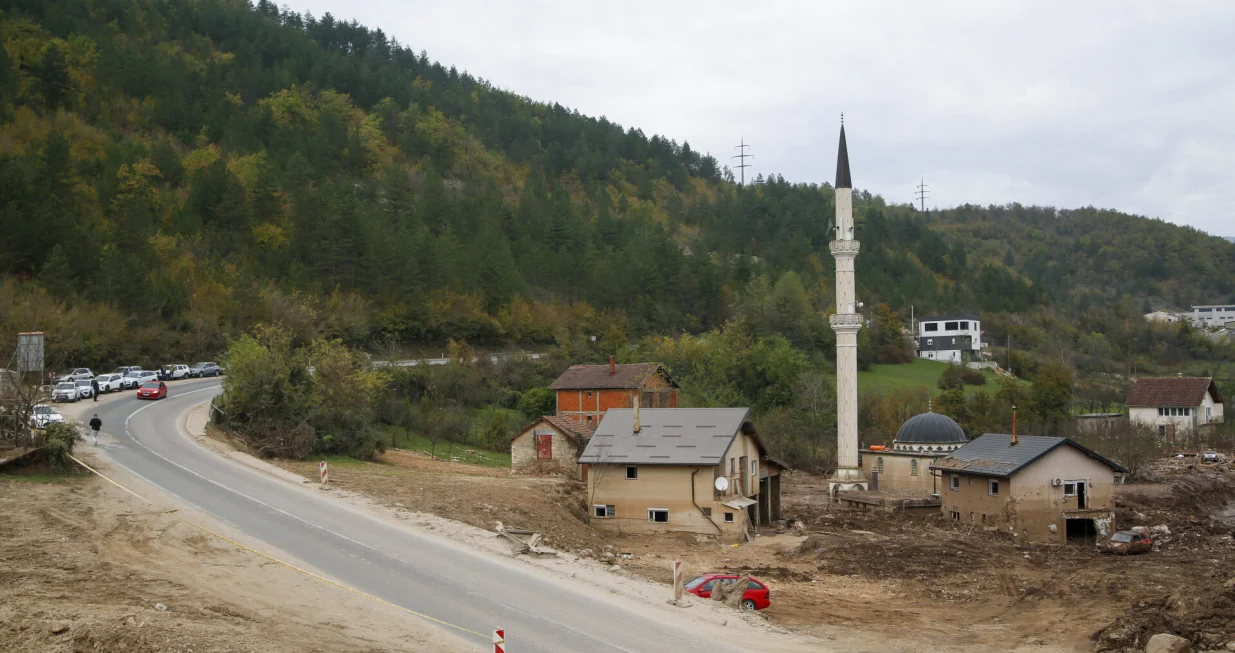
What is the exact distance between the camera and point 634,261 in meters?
105

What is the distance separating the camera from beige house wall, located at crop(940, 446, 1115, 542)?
41.2 metres

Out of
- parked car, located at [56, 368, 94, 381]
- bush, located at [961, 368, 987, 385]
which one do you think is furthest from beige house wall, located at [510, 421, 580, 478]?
bush, located at [961, 368, 987, 385]

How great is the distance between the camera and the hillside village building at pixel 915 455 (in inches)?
2223

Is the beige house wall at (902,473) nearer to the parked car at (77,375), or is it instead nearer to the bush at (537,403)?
the bush at (537,403)

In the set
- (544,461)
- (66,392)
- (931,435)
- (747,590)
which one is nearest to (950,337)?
(931,435)

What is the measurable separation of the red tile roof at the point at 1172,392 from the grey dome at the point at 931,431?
1502 inches

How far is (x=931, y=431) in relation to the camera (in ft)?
187

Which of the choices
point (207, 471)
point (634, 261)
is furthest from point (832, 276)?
point (207, 471)

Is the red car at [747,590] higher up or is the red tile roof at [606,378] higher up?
the red tile roof at [606,378]

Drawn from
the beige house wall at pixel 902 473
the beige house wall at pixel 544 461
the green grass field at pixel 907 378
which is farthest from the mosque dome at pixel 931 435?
the green grass field at pixel 907 378

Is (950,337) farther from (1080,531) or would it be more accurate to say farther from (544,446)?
(544,446)

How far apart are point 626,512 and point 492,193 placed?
9460 cm

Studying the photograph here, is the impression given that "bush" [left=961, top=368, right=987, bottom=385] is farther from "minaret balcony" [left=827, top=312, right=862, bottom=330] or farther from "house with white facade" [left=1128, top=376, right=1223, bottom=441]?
"minaret balcony" [left=827, top=312, right=862, bottom=330]

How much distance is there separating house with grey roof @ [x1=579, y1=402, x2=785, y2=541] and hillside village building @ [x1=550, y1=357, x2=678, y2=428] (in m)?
20.1
